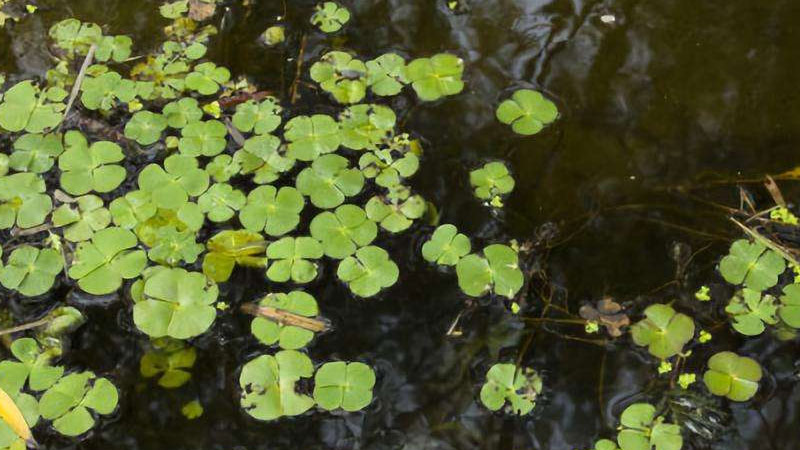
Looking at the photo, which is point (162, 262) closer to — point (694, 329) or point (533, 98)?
point (533, 98)

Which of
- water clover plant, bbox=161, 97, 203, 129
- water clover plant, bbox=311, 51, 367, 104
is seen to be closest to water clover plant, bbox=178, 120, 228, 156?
water clover plant, bbox=161, 97, 203, 129

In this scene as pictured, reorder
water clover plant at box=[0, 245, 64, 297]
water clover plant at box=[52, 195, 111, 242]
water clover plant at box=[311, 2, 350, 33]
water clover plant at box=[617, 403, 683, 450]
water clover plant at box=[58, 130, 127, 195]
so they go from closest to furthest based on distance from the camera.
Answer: water clover plant at box=[617, 403, 683, 450] → water clover plant at box=[0, 245, 64, 297] → water clover plant at box=[52, 195, 111, 242] → water clover plant at box=[58, 130, 127, 195] → water clover plant at box=[311, 2, 350, 33]

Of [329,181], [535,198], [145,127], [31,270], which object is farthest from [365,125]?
[31,270]

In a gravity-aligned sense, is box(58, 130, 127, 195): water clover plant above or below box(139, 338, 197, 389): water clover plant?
above

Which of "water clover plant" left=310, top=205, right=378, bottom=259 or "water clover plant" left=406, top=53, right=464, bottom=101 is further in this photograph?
"water clover plant" left=406, top=53, right=464, bottom=101

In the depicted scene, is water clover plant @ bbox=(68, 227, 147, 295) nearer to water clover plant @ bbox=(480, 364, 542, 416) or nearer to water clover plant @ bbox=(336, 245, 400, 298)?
water clover plant @ bbox=(336, 245, 400, 298)

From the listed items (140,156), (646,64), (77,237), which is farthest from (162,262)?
(646,64)

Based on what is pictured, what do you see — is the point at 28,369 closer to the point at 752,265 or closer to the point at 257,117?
the point at 257,117
